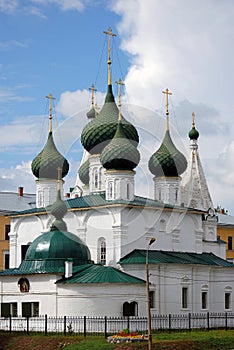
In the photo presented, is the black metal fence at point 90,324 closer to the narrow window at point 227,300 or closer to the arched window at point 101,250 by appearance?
the arched window at point 101,250

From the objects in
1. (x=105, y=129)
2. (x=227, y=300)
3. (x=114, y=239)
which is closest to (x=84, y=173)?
(x=105, y=129)

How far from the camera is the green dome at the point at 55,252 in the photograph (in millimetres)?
34594

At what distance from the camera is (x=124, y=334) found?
94.2ft

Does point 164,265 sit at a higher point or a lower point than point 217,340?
higher

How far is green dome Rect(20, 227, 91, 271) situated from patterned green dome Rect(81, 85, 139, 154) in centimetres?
A: 599

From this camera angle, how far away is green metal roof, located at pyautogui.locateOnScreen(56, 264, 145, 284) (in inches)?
1293

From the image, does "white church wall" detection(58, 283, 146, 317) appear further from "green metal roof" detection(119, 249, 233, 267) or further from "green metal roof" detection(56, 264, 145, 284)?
"green metal roof" detection(119, 249, 233, 267)

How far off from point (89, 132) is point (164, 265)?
27.3 ft

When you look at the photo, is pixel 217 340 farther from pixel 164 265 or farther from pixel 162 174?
pixel 162 174

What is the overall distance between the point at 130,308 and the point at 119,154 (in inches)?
293

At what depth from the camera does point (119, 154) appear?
121 feet

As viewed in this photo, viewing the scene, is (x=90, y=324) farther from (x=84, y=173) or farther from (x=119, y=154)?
(x=84, y=173)

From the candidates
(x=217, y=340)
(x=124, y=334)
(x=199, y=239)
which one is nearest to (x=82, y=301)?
(x=124, y=334)

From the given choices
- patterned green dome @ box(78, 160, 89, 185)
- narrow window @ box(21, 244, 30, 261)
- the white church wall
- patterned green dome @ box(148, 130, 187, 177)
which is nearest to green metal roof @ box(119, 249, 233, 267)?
the white church wall
